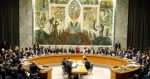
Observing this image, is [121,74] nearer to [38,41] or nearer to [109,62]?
[109,62]

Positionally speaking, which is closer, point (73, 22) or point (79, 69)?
point (79, 69)

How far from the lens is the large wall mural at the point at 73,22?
2503 centimetres

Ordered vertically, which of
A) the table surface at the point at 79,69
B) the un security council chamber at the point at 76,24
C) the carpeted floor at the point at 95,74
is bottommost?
the carpeted floor at the point at 95,74

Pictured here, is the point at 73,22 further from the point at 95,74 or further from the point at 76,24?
the point at 95,74

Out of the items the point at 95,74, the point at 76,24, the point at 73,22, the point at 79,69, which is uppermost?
the point at 73,22

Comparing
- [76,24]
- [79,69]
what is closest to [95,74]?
[79,69]

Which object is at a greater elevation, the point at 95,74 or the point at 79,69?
the point at 79,69

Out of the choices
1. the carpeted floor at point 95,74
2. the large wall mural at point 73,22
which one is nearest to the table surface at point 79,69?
the carpeted floor at point 95,74

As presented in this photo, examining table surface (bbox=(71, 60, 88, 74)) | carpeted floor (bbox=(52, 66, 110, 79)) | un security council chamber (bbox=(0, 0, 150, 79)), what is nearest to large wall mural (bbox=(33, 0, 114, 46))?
un security council chamber (bbox=(0, 0, 150, 79))

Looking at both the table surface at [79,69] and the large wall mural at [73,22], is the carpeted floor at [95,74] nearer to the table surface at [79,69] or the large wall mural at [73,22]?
the table surface at [79,69]

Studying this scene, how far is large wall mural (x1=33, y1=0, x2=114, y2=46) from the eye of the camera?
2503 centimetres

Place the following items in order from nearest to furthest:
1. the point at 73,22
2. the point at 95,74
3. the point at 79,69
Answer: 1. the point at 79,69
2. the point at 95,74
3. the point at 73,22

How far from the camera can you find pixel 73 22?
25203 mm

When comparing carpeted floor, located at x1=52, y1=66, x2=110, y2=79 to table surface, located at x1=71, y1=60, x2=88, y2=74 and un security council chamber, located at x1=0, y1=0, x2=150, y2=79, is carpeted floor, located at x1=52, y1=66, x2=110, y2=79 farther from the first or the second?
un security council chamber, located at x1=0, y1=0, x2=150, y2=79
